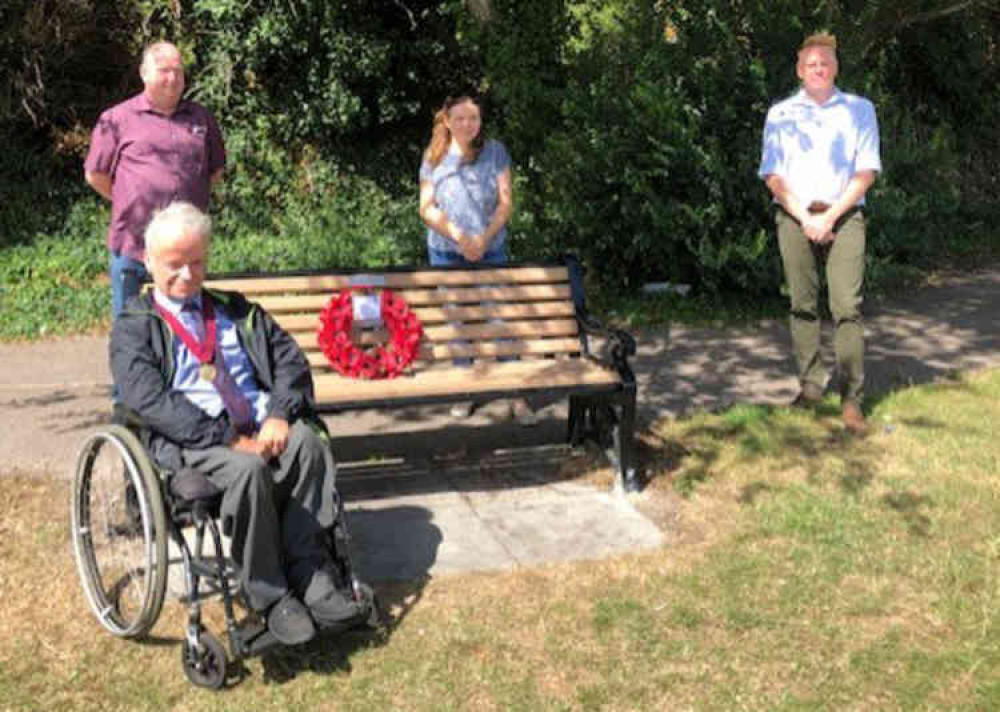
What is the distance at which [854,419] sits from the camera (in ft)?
20.6

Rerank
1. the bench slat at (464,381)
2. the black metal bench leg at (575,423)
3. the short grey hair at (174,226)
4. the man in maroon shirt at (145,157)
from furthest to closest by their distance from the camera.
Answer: the black metal bench leg at (575,423)
the man in maroon shirt at (145,157)
the bench slat at (464,381)
the short grey hair at (174,226)

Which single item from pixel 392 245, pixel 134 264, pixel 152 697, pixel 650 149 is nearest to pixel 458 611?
pixel 152 697

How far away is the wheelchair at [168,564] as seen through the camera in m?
3.85

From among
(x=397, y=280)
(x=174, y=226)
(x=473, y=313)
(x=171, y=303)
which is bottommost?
(x=473, y=313)

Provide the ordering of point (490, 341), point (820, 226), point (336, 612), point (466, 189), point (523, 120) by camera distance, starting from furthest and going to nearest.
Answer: point (523, 120), point (466, 189), point (820, 226), point (490, 341), point (336, 612)

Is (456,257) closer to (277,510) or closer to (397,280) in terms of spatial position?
(397,280)

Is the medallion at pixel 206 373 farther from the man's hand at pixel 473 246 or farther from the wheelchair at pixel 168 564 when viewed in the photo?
the man's hand at pixel 473 246

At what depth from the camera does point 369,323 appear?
5680 millimetres

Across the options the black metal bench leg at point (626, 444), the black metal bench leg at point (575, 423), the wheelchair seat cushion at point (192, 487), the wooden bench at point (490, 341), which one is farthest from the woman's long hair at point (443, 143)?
the wheelchair seat cushion at point (192, 487)

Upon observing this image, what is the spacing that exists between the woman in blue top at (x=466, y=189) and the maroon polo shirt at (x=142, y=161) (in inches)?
48.7

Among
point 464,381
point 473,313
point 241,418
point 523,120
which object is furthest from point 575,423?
point 523,120

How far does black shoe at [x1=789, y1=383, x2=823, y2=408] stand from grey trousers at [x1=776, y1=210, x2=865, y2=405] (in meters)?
0.02

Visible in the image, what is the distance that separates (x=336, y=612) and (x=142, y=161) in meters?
2.96

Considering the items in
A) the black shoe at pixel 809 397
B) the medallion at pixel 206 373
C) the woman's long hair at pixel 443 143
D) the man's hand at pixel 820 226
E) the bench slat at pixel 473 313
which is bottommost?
the black shoe at pixel 809 397
